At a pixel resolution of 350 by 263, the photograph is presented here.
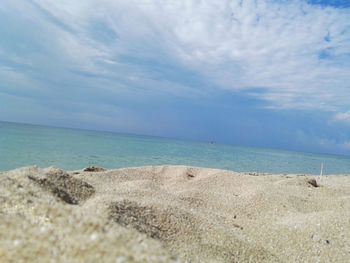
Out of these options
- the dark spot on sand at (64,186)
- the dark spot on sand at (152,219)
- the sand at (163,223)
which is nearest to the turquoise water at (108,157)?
the dark spot on sand at (64,186)

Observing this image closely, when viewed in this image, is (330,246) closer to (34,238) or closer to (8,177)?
(34,238)

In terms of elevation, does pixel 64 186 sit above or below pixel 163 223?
above

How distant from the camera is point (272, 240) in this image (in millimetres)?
5809

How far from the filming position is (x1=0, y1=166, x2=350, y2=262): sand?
2.65 metres

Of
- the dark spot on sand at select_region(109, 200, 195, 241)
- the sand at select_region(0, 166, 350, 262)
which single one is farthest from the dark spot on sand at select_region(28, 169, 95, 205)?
the dark spot on sand at select_region(109, 200, 195, 241)

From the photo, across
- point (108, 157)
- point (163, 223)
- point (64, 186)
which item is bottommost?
point (108, 157)

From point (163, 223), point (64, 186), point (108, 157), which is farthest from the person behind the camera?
point (108, 157)

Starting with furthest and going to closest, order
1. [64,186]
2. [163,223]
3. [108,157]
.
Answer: [108,157]
[64,186]
[163,223]

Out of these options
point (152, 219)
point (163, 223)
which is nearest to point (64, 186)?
point (152, 219)

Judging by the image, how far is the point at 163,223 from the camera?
514 centimetres

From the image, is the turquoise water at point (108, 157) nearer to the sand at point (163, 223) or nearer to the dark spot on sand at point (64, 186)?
the dark spot on sand at point (64, 186)

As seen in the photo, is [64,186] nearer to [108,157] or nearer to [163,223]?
[163,223]

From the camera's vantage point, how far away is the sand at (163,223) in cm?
265

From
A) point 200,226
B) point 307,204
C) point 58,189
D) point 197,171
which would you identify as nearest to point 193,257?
point 200,226
